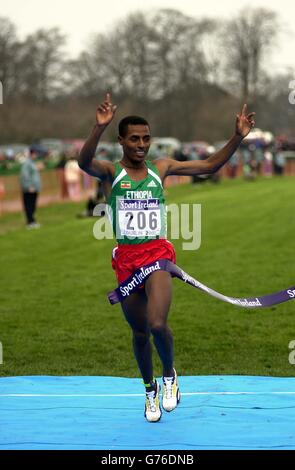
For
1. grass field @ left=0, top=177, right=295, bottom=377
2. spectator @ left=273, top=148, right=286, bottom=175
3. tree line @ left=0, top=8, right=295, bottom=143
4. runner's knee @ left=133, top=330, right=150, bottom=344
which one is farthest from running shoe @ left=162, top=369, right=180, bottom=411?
spectator @ left=273, top=148, right=286, bottom=175

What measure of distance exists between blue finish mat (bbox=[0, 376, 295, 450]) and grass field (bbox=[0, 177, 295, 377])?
845mm

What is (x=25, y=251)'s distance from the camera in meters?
19.8

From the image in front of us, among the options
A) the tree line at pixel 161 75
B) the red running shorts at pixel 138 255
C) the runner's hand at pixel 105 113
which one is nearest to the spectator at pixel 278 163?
the tree line at pixel 161 75

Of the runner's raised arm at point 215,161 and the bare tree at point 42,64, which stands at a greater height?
the runner's raised arm at point 215,161

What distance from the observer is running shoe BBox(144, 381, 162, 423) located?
23.1 ft

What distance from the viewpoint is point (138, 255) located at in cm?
706

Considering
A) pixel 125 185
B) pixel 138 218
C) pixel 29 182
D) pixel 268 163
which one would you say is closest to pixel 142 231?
pixel 138 218

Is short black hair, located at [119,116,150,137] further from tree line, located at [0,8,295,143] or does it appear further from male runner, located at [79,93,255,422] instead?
tree line, located at [0,8,295,143]

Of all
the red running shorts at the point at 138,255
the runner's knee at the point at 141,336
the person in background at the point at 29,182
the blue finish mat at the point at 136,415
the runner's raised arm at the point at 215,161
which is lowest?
the person in background at the point at 29,182

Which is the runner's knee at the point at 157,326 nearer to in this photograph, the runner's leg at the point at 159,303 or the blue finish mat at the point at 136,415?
the runner's leg at the point at 159,303

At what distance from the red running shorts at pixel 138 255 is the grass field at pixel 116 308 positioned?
2.42m

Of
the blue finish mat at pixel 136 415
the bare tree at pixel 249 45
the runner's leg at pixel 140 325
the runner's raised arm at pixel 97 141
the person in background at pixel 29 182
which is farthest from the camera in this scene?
the bare tree at pixel 249 45

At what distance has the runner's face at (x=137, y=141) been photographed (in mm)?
6953
